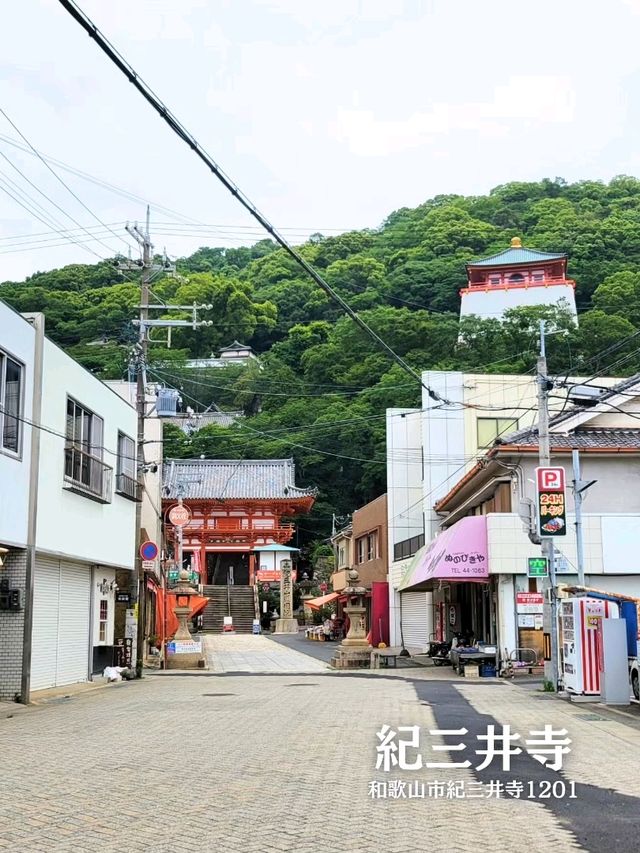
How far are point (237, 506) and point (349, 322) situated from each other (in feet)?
52.6

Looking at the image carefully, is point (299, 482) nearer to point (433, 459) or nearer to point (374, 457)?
point (374, 457)

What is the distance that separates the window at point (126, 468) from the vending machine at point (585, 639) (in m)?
11.4

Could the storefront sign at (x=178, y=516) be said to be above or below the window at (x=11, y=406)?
below

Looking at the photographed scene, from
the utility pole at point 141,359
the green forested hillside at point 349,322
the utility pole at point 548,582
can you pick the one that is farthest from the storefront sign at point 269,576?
the utility pole at point 548,582

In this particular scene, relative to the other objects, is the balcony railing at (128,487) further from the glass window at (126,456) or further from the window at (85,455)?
the window at (85,455)

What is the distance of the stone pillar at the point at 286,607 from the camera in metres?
54.8

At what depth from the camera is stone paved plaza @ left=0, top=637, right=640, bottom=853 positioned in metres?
6.43

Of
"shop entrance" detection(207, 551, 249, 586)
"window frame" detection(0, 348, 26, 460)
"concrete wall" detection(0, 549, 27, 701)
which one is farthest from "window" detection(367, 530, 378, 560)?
"window frame" detection(0, 348, 26, 460)

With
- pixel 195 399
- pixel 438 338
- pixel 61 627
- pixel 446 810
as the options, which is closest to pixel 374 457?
pixel 438 338

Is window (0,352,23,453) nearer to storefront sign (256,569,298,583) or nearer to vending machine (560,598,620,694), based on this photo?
vending machine (560,598,620,694)

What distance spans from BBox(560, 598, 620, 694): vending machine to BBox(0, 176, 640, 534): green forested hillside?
26.0 meters

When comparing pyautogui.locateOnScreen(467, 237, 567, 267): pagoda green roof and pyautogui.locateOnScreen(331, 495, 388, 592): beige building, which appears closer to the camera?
pyautogui.locateOnScreen(331, 495, 388, 592): beige building

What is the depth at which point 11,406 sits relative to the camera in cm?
1678

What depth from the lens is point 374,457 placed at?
62625 millimetres
